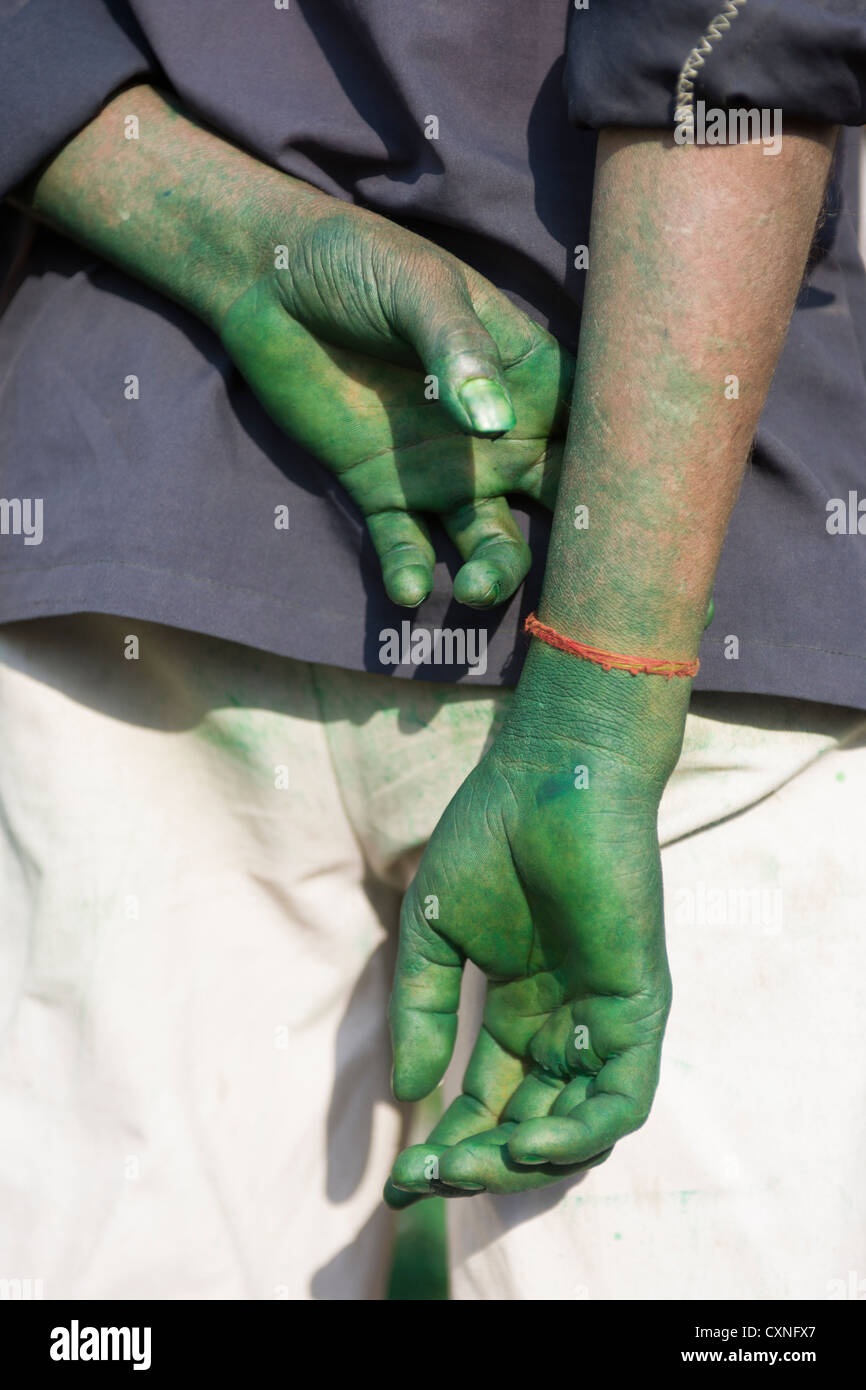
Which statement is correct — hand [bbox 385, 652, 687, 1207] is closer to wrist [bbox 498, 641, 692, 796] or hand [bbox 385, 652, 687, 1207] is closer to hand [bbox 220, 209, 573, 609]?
wrist [bbox 498, 641, 692, 796]

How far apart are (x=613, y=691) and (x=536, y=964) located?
0.89 ft

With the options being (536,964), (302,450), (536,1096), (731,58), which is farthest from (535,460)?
(536,1096)

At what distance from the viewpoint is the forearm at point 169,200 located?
1.08m

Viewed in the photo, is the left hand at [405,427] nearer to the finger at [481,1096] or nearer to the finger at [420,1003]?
the finger at [420,1003]

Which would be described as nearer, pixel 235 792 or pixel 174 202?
pixel 174 202

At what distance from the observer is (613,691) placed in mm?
994

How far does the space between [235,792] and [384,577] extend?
0.33 m

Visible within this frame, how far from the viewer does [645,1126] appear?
1170mm

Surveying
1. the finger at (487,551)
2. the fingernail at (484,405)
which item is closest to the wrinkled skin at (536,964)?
the finger at (487,551)

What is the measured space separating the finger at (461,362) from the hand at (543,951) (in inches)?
8.6

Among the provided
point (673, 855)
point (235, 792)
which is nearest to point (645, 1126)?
point (673, 855)

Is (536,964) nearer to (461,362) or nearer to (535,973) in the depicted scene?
(535,973)
